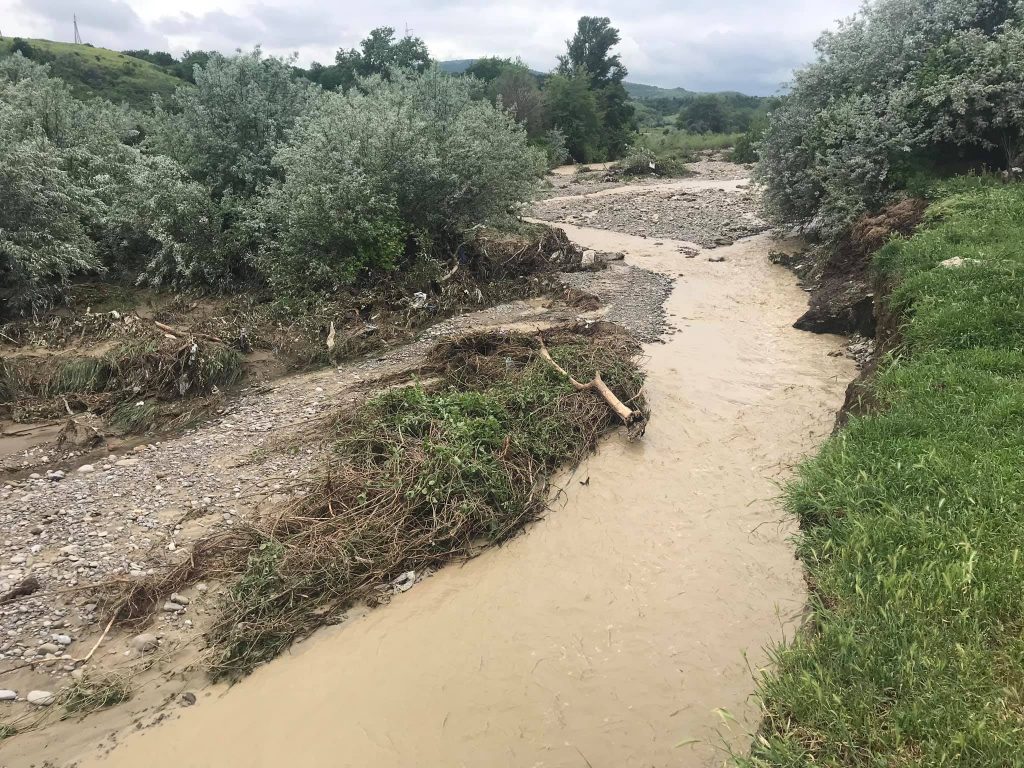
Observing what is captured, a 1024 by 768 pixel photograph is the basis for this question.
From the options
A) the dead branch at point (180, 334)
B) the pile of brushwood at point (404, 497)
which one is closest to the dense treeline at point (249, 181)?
the dead branch at point (180, 334)

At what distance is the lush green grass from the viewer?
140 ft

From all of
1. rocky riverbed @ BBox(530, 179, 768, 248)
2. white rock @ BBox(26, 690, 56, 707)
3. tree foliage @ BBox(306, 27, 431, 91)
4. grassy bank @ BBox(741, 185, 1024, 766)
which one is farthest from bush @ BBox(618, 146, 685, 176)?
white rock @ BBox(26, 690, 56, 707)

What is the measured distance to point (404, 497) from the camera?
6.76 m

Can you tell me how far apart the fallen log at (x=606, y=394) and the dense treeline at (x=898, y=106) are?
31.5 feet

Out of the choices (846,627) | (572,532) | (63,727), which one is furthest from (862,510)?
(63,727)

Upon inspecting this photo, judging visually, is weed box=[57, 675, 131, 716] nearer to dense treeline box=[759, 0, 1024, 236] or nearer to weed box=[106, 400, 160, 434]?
weed box=[106, 400, 160, 434]

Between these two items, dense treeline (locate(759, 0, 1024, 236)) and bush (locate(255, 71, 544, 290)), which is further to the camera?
dense treeline (locate(759, 0, 1024, 236))

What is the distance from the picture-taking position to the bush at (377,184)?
12.5 metres

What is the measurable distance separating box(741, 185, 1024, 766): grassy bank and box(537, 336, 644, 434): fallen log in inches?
114

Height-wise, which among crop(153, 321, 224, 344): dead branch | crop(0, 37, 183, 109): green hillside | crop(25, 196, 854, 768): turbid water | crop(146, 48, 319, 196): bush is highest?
crop(0, 37, 183, 109): green hillside

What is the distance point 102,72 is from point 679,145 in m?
41.8

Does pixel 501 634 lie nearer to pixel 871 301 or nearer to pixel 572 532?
pixel 572 532

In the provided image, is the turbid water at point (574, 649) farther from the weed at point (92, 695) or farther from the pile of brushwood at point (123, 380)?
the pile of brushwood at point (123, 380)

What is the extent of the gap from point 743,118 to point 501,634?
79090 millimetres
